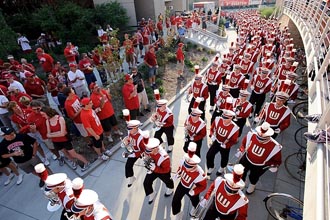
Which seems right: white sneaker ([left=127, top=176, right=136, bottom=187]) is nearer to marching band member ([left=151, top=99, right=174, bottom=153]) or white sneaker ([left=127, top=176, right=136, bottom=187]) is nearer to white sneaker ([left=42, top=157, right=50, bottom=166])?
marching band member ([left=151, top=99, right=174, bottom=153])

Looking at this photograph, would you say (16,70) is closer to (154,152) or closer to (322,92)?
(154,152)

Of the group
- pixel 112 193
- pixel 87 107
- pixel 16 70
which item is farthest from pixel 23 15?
pixel 112 193

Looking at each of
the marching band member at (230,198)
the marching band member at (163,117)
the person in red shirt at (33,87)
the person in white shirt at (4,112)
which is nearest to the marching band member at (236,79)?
the marching band member at (163,117)

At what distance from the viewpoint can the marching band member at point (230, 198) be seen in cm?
355

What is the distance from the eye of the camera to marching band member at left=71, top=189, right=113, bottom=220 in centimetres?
319

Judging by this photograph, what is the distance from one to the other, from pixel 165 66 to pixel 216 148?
7.95 m

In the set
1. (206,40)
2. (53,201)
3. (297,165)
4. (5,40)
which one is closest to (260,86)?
(297,165)

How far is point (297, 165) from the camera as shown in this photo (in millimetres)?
6074

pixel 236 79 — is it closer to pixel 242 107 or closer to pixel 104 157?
pixel 242 107

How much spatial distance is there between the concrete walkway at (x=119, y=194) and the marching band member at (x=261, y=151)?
1046mm

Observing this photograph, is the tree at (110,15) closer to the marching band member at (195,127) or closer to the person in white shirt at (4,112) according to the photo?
the person in white shirt at (4,112)

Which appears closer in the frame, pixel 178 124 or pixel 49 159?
pixel 49 159

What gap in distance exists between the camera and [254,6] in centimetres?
5659

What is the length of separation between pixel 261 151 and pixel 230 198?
57.7 inches
